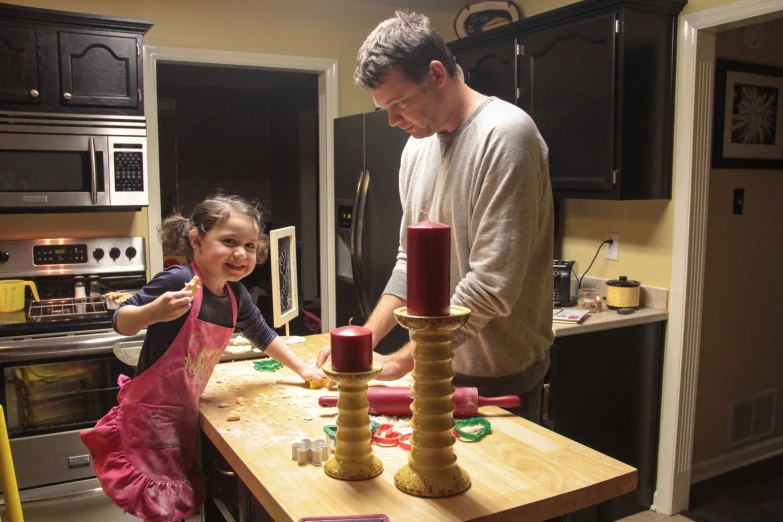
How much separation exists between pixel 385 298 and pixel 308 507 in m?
0.67

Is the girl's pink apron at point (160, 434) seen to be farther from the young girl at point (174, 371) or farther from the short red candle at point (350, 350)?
the short red candle at point (350, 350)

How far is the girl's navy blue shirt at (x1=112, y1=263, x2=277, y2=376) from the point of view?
1502mm

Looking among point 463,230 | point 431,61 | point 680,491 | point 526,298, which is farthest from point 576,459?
point 680,491

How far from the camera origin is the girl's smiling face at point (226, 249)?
153cm

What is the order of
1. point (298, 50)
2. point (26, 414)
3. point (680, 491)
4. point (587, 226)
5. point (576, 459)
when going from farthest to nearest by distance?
1. point (298, 50)
2. point (587, 226)
3. point (680, 491)
4. point (26, 414)
5. point (576, 459)

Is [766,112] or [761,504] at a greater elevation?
[766,112]

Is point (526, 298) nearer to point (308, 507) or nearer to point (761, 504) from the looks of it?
point (308, 507)

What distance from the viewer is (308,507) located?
38.7 inches

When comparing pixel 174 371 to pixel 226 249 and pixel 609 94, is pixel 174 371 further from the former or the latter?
pixel 609 94

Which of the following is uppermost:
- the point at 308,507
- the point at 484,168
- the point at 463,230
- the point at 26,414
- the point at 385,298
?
the point at 484,168

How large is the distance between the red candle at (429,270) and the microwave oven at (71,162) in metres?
2.32

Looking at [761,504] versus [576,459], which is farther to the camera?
[761,504]

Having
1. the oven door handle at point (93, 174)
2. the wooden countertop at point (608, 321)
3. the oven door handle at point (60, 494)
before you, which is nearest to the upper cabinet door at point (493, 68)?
the wooden countertop at point (608, 321)

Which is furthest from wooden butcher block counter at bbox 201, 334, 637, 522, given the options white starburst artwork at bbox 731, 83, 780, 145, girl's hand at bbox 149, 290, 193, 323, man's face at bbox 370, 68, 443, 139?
white starburst artwork at bbox 731, 83, 780, 145
